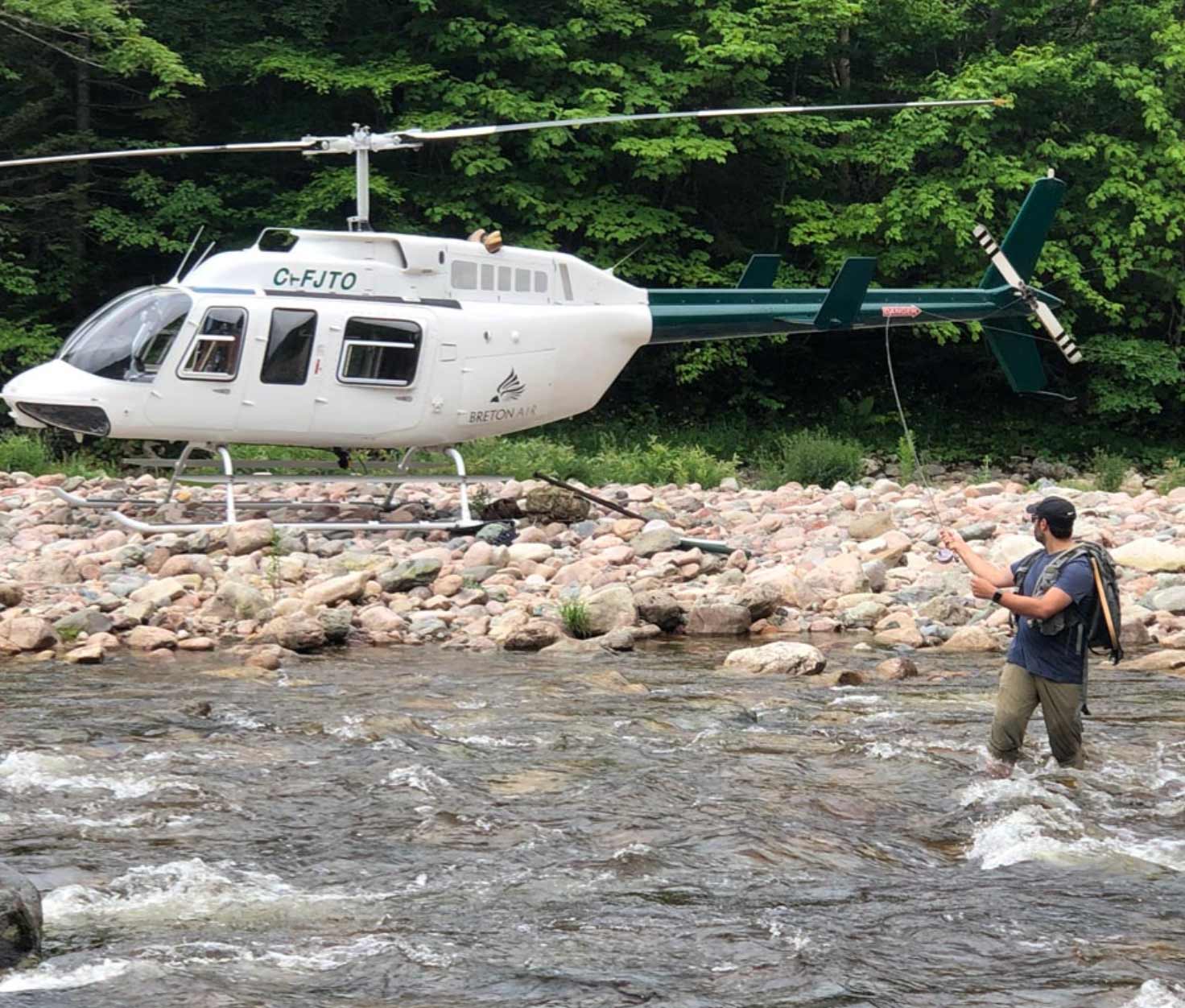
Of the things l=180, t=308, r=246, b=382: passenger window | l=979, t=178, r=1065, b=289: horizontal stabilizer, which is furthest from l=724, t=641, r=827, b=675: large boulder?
l=979, t=178, r=1065, b=289: horizontal stabilizer

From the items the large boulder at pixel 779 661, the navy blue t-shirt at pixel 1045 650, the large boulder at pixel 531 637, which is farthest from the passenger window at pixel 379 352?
the navy blue t-shirt at pixel 1045 650

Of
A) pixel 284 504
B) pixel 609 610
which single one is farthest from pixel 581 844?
pixel 284 504

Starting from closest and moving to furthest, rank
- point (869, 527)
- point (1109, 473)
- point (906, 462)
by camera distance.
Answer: point (869, 527), point (1109, 473), point (906, 462)

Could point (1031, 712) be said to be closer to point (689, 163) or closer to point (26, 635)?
point (26, 635)

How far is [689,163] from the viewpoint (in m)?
27.4

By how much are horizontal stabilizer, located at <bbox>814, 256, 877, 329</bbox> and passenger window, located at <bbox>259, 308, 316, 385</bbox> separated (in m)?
5.08

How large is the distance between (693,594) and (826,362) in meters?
17.5

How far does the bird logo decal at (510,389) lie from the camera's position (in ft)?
48.4

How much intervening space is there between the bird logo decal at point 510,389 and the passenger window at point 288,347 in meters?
1.87

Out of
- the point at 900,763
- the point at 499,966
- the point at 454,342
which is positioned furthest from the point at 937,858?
the point at 454,342

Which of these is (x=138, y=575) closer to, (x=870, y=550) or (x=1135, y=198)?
(x=870, y=550)

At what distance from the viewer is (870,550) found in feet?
45.2

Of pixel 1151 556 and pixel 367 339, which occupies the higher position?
pixel 367 339

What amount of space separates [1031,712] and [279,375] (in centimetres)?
818
